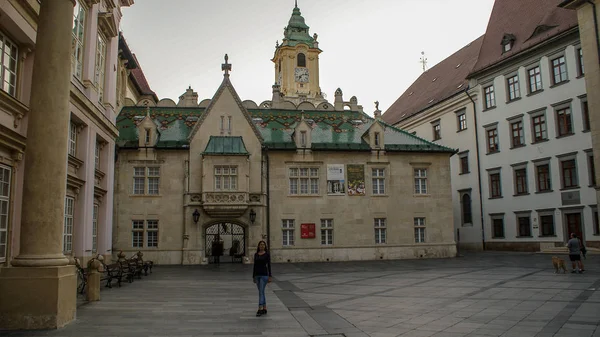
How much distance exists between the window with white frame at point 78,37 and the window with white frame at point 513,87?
109ft

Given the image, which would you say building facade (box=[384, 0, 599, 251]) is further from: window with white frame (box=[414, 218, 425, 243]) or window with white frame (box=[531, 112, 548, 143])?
window with white frame (box=[414, 218, 425, 243])

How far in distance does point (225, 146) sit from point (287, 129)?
5.63 meters

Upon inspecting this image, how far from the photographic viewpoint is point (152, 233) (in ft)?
106

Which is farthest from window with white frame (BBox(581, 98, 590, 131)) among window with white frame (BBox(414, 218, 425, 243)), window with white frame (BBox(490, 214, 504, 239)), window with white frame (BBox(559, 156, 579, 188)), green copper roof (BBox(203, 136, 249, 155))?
green copper roof (BBox(203, 136, 249, 155))

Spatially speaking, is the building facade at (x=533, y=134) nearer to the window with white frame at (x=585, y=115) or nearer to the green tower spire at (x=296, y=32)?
the window with white frame at (x=585, y=115)

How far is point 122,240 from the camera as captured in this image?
31.8 meters

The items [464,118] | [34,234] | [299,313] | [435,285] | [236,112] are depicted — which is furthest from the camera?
[464,118]

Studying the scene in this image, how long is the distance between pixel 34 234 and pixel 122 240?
22.1 metres

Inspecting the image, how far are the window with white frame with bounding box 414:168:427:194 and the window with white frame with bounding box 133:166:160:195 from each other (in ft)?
57.8

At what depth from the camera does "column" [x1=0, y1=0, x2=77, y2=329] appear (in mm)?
10289

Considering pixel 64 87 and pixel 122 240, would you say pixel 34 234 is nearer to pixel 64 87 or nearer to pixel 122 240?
pixel 64 87

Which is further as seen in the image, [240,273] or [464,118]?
[464,118]

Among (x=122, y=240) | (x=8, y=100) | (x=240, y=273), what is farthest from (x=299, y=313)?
(x=122, y=240)

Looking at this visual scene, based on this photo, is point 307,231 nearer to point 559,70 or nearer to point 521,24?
point 559,70
